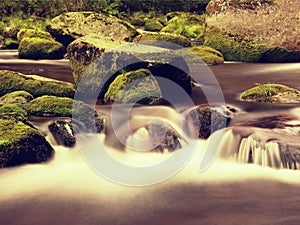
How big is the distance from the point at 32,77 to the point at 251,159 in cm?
757

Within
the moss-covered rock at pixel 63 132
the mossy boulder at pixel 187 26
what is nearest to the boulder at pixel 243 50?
the mossy boulder at pixel 187 26

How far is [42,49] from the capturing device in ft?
66.4

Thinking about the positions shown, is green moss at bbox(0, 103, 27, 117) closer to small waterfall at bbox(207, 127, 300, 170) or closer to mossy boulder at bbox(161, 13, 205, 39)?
small waterfall at bbox(207, 127, 300, 170)

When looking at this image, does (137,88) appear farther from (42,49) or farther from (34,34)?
(34,34)

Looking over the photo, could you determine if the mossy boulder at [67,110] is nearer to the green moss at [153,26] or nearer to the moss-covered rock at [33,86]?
the moss-covered rock at [33,86]

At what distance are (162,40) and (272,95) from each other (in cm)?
723

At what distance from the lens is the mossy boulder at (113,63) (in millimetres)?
12922

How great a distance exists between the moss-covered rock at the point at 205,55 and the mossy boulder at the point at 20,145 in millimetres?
10144

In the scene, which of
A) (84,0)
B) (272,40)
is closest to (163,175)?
(272,40)

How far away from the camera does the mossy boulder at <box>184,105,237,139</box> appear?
10055mm

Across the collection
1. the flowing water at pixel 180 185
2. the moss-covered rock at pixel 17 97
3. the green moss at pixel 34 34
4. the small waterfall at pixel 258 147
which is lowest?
the flowing water at pixel 180 185

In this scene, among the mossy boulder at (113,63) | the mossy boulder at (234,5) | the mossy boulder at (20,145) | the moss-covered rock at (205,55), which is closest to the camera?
the mossy boulder at (20,145)

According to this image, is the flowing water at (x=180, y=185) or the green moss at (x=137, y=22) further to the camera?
the green moss at (x=137, y=22)

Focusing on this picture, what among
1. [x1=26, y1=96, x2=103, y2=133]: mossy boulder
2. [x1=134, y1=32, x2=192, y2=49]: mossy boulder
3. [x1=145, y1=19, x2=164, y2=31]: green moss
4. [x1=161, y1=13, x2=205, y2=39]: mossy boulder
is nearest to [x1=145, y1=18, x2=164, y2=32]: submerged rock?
[x1=145, y1=19, x2=164, y2=31]: green moss
